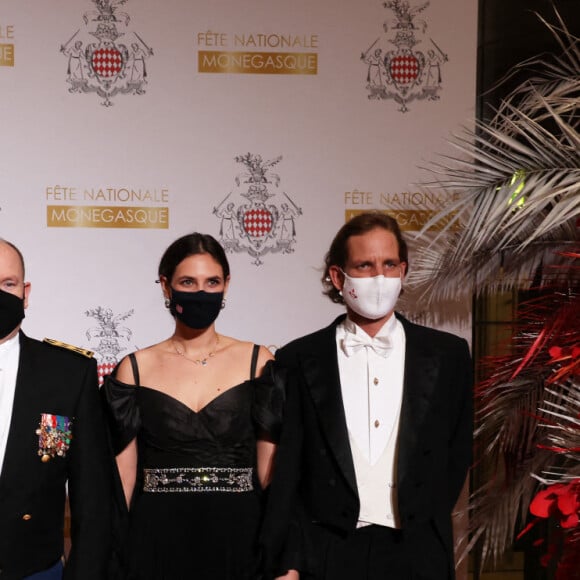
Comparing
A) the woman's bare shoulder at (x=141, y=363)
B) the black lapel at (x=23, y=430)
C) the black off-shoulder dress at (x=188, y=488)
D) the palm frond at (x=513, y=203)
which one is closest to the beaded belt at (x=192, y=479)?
the black off-shoulder dress at (x=188, y=488)

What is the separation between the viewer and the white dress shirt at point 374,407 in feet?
7.88

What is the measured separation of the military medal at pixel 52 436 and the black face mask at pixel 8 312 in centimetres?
23

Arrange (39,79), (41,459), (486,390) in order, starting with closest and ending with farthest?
(41,459) → (486,390) → (39,79)

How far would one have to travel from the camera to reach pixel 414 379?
2482 millimetres

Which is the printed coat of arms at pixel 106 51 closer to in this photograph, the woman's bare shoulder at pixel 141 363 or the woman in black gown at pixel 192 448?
the woman in black gown at pixel 192 448

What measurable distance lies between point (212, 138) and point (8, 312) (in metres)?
1.77

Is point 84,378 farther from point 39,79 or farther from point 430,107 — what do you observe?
point 430,107

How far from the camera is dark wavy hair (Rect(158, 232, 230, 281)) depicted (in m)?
2.54

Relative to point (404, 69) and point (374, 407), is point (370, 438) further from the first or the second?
point (404, 69)

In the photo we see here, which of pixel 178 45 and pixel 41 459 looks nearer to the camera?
pixel 41 459

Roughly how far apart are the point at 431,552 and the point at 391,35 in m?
2.21

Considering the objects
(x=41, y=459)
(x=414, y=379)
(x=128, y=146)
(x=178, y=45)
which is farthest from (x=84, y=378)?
(x=178, y=45)

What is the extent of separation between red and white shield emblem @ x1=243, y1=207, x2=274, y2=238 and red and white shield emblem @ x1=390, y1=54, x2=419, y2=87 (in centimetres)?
78

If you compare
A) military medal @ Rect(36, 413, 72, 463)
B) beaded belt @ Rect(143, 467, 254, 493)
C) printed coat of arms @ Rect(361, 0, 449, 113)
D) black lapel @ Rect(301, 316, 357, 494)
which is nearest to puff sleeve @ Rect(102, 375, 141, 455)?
beaded belt @ Rect(143, 467, 254, 493)
